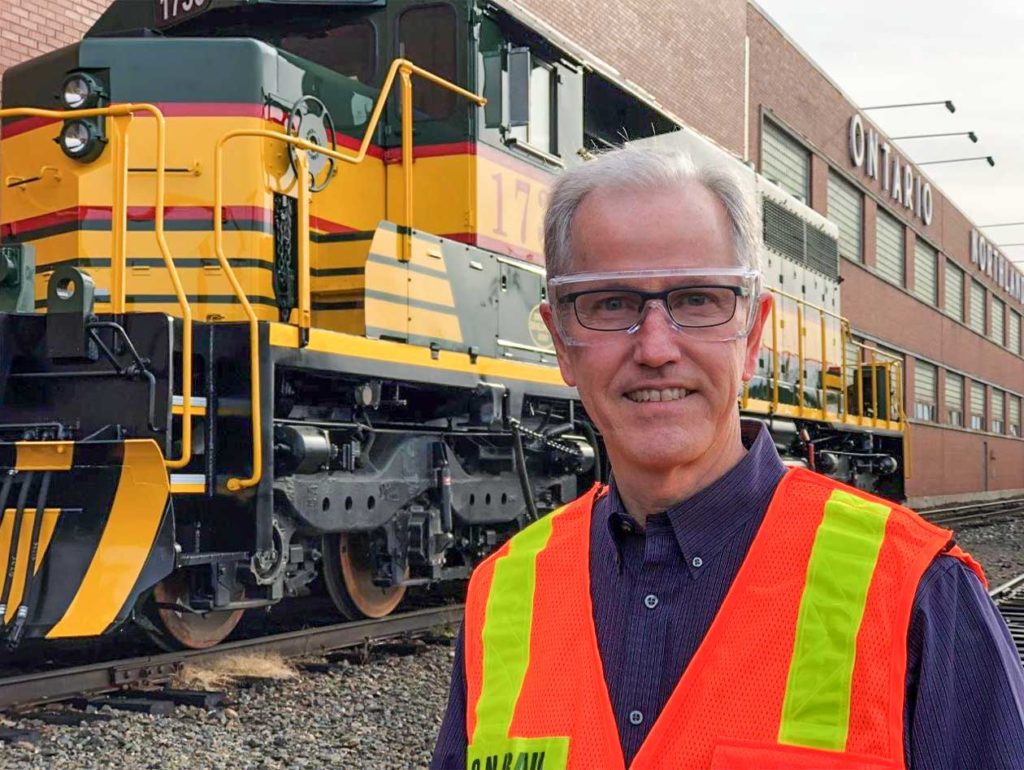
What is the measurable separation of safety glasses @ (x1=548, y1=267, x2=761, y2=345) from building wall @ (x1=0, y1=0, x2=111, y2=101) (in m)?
8.33

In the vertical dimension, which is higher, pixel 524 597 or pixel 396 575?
pixel 524 597

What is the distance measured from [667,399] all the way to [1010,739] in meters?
0.55

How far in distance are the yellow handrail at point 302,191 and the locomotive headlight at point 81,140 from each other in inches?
23.2

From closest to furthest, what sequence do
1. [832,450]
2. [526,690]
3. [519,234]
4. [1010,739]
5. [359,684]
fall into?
[1010,739]
[526,690]
[359,684]
[519,234]
[832,450]

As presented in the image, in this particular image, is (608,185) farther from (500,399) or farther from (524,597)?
(500,399)

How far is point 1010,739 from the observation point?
117 cm

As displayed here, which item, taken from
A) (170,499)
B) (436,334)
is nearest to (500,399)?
(436,334)

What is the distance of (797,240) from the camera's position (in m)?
12.3

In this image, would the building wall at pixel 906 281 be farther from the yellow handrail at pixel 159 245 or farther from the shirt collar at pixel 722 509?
the shirt collar at pixel 722 509

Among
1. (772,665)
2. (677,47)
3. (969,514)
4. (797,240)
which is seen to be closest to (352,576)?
(772,665)

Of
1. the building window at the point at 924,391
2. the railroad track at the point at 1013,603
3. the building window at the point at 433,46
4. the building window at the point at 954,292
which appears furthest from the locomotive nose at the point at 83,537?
the building window at the point at 954,292

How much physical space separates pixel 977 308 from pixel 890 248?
1078cm

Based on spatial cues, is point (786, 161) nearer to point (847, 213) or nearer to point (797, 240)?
point (847, 213)

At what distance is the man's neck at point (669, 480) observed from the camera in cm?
153
